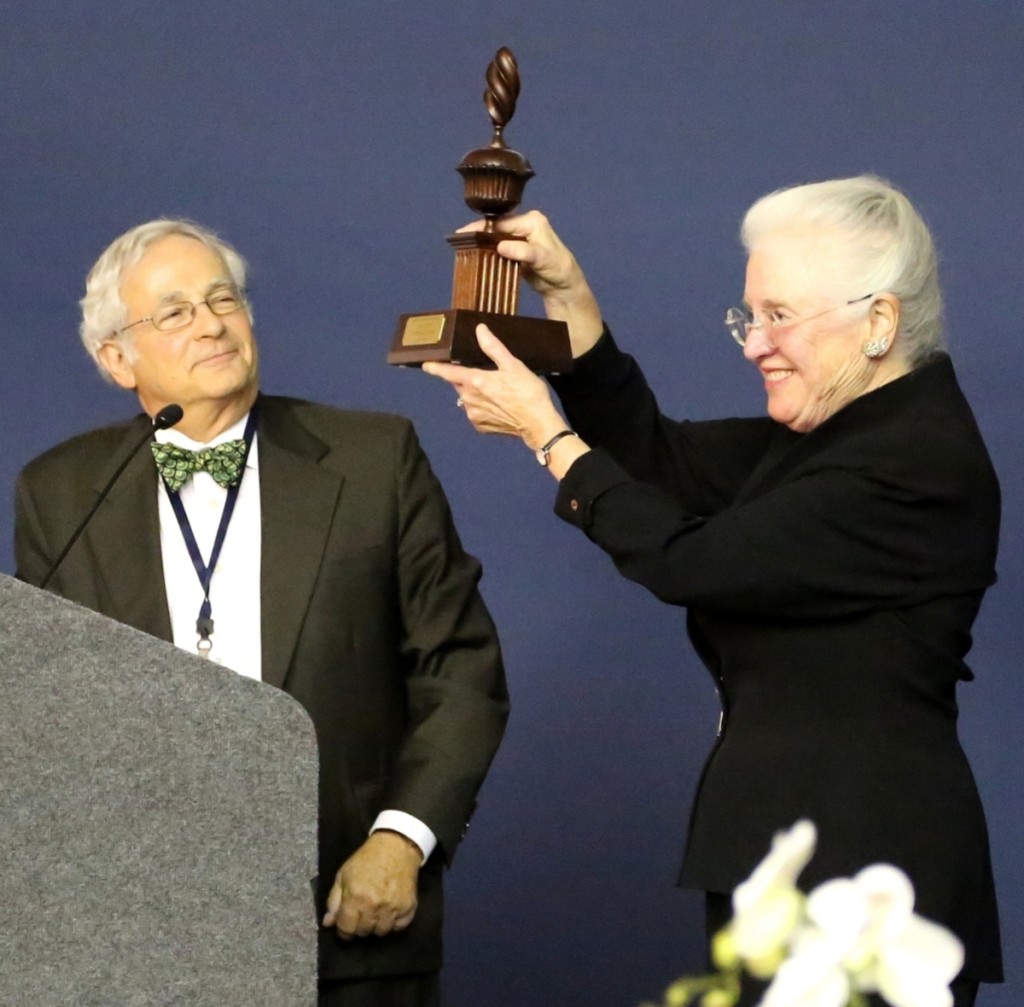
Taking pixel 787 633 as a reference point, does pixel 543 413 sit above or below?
above

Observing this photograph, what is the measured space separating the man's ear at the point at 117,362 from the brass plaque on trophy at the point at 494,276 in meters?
0.42

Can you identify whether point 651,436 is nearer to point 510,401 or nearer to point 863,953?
point 510,401

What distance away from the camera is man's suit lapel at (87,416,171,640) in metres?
2.28

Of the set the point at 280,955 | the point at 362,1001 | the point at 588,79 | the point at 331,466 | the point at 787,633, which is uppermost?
the point at 588,79

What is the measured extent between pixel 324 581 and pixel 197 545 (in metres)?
0.18

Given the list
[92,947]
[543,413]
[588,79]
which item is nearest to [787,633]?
[543,413]

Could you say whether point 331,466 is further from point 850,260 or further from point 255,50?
point 255,50

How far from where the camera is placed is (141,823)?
4.91ft

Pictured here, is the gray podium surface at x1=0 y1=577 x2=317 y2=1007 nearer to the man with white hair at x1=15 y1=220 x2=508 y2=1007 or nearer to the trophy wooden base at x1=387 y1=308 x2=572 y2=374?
the man with white hair at x1=15 y1=220 x2=508 y2=1007

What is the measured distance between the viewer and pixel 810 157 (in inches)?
142

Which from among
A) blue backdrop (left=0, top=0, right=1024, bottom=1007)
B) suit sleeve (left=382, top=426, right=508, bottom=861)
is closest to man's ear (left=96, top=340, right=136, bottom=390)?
suit sleeve (left=382, top=426, right=508, bottom=861)

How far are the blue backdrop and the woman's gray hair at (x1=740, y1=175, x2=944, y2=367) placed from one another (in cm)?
136

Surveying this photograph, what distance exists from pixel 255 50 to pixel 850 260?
6.96ft

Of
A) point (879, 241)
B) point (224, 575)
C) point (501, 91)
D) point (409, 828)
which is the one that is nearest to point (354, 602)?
point (224, 575)
